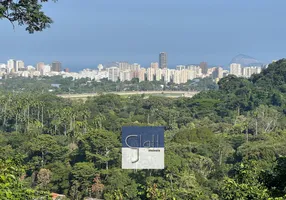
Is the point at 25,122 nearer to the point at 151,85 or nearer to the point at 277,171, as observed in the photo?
the point at 277,171

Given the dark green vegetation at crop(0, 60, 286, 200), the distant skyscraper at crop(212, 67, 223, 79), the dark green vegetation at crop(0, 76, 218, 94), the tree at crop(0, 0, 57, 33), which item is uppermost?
the distant skyscraper at crop(212, 67, 223, 79)

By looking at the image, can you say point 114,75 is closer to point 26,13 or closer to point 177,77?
point 177,77

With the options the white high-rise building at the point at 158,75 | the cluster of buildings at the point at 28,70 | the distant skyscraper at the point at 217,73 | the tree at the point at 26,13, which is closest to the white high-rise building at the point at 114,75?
the white high-rise building at the point at 158,75

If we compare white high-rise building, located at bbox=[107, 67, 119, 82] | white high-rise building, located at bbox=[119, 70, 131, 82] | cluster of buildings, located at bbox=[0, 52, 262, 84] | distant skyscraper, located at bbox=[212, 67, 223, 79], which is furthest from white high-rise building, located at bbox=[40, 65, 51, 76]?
distant skyscraper, located at bbox=[212, 67, 223, 79]

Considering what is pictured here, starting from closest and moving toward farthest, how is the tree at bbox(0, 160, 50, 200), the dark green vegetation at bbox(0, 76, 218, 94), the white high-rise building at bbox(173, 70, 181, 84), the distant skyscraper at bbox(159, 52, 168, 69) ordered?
the tree at bbox(0, 160, 50, 200)
the dark green vegetation at bbox(0, 76, 218, 94)
the white high-rise building at bbox(173, 70, 181, 84)
the distant skyscraper at bbox(159, 52, 168, 69)

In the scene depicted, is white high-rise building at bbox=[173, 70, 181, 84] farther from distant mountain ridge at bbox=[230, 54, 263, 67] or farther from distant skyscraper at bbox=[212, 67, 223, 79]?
distant mountain ridge at bbox=[230, 54, 263, 67]

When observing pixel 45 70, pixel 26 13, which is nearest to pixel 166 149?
pixel 26 13

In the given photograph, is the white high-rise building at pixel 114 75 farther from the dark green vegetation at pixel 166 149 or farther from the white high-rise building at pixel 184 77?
the dark green vegetation at pixel 166 149

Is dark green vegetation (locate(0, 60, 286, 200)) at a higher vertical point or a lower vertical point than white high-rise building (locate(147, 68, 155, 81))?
lower
